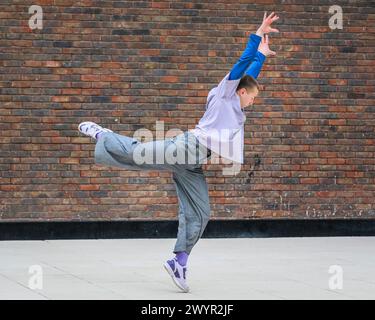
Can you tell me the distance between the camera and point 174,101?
39.0 feet

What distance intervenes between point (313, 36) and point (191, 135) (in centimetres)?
513

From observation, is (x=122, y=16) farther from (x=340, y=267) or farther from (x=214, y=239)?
(x=340, y=267)

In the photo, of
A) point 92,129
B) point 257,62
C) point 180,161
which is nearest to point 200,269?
point 180,161

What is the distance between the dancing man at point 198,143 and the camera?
739 centimetres

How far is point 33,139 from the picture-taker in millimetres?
11523

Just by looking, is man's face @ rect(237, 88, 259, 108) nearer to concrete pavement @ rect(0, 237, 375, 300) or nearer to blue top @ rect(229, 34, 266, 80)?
blue top @ rect(229, 34, 266, 80)

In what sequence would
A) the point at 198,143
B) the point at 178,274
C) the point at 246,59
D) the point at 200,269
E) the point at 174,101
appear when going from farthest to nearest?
the point at 174,101, the point at 200,269, the point at 178,274, the point at 198,143, the point at 246,59

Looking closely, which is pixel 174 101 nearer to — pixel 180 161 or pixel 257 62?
pixel 257 62

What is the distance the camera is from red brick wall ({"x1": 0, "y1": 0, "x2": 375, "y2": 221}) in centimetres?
1150

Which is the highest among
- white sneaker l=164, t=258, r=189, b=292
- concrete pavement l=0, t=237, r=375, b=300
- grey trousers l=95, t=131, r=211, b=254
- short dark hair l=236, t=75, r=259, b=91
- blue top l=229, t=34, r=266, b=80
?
blue top l=229, t=34, r=266, b=80

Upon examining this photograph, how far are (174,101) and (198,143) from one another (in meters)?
4.45

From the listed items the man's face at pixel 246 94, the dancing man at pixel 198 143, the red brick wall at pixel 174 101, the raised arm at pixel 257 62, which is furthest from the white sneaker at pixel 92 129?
the red brick wall at pixel 174 101

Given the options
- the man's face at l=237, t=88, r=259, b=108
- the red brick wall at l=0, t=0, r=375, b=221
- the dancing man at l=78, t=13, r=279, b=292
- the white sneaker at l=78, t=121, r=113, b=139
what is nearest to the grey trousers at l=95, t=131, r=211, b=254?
the dancing man at l=78, t=13, r=279, b=292

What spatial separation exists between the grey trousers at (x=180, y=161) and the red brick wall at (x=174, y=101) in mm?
4112
